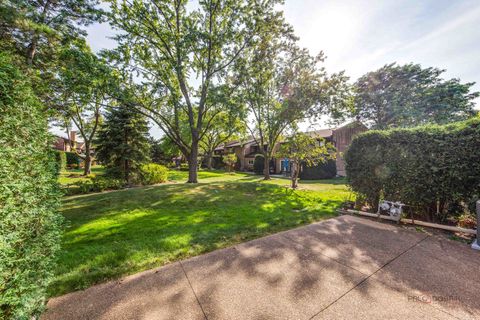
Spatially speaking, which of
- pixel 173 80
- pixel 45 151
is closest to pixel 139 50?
pixel 173 80

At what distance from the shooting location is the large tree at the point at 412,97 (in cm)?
2344

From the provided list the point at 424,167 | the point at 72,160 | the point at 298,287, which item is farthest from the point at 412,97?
the point at 72,160

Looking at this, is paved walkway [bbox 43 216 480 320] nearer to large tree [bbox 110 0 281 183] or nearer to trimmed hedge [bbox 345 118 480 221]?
trimmed hedge [bbox 345 118 480 221]

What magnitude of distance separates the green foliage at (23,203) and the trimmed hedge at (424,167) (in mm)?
8689

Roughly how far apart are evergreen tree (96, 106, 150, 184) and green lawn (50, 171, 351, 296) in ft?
19.5

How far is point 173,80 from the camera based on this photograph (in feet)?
45.0

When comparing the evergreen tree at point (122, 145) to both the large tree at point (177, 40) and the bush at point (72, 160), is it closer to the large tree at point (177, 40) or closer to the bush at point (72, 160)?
the large tree at point (177, 40)

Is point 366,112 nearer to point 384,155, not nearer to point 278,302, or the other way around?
point 384,155

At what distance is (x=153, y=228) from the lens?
5.16 meters

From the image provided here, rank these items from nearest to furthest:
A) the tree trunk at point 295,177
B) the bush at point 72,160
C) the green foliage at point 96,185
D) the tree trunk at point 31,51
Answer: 1. the tree trunk at point 31,51
2. the green foliage at point 96,185
3. the tree trunk at point 295,177
4. the bush at point 72,160

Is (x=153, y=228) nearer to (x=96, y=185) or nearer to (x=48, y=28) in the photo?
(x=96, y=185)

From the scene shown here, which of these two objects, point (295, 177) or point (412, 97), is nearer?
point (295, 177)

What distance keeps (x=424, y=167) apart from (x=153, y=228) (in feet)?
27.7

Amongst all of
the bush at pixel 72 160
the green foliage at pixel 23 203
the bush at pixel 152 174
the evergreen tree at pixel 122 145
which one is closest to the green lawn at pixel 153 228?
the green foliage at pixel 23 203
